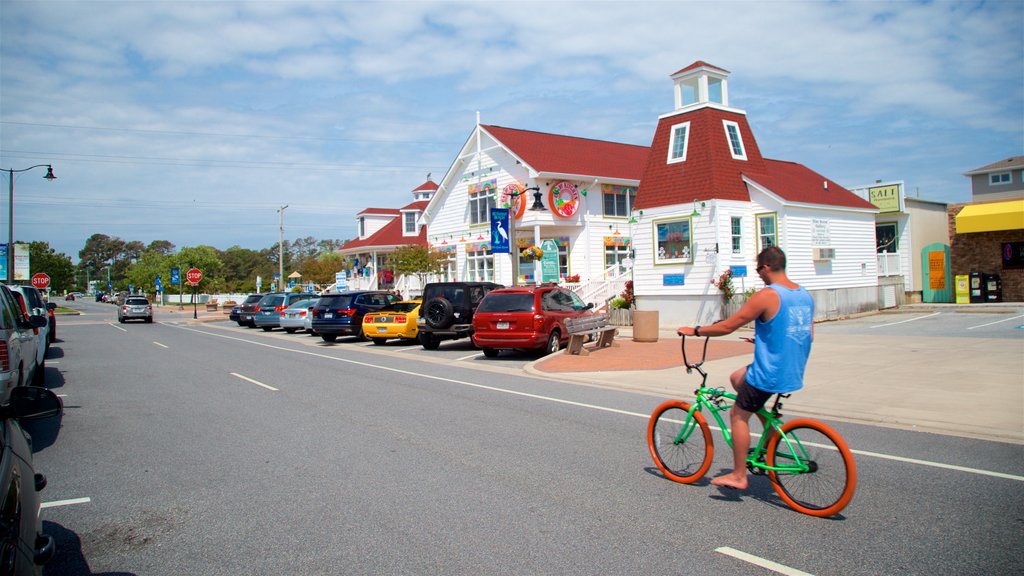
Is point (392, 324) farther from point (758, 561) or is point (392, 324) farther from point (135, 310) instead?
point (135, 310)

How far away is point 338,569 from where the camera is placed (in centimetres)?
446

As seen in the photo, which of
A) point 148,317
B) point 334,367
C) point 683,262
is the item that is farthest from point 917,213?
point 148,317

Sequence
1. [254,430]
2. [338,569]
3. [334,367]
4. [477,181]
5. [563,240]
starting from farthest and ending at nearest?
[477,181], [563,240], [334,367], [254,430], [338,569]

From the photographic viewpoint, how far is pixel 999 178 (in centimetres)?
4362

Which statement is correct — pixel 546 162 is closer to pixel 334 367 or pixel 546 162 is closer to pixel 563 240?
pixel 563 240

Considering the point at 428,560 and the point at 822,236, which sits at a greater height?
the point at 822,236

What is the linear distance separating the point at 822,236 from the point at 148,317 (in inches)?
1447

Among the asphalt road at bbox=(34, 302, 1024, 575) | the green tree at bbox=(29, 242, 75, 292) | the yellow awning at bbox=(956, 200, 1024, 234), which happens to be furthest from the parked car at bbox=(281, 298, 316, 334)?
the green tree at bbox=(29, 242, 75, 292)

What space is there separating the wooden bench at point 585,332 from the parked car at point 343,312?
8413 mm

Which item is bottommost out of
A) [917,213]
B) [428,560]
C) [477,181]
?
[428,560]

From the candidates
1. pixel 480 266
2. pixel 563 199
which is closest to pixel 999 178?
pixel 563 199

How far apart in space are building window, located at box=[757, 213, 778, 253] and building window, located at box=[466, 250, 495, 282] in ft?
49.1

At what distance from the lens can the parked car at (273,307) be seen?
101 feet

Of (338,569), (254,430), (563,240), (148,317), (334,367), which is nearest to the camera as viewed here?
(338,569)
